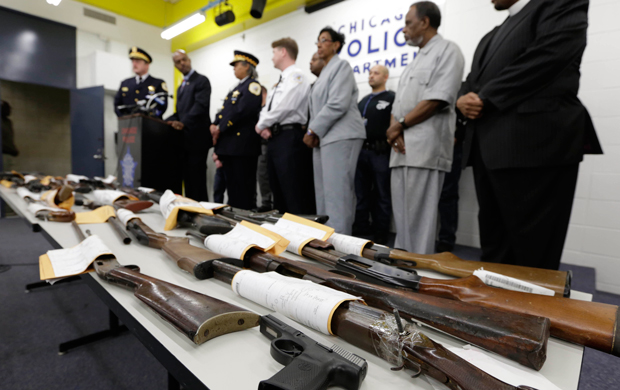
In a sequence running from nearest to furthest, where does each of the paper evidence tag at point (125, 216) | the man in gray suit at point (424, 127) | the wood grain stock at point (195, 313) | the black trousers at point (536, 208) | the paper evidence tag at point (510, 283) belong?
the wood grain stock at point (195, 313) < the paper evidence tag at point (510, 283) < the paper evidence tag at point (125, 216) < the black trousers at point (536, 208) < the man in gray suit at point (424, 127)

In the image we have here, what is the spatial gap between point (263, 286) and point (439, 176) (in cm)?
150

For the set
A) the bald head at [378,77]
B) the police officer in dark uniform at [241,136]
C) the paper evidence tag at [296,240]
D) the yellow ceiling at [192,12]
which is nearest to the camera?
the paper evidence tag at [296,240]

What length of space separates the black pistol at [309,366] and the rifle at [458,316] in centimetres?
16

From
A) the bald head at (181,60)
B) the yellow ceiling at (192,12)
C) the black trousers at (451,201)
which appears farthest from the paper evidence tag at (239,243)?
the yellow ceiling at (192,12)

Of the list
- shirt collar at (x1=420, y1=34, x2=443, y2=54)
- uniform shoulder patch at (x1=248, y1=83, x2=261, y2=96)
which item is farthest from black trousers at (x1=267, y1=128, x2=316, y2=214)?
shirt collar at (x1=420, y1=34, x2=443, y2=54)

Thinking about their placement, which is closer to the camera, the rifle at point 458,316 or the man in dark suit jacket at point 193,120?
the rifle at point 458,316

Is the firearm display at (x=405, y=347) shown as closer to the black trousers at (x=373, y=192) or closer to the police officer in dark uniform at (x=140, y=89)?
the black trousers at (x=373, y=192)

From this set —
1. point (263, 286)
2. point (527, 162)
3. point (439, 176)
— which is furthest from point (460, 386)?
point (439, 176)

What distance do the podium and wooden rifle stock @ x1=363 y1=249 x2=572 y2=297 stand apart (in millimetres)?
3002

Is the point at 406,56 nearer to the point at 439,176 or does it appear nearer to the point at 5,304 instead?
the point at 439,176

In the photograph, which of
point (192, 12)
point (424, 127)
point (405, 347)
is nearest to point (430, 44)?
point (424, 127)

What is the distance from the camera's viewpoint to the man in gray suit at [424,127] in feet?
5.63

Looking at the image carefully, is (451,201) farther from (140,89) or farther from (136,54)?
A: (136,54)

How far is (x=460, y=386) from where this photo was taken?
1.16 ft
